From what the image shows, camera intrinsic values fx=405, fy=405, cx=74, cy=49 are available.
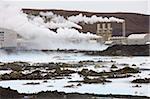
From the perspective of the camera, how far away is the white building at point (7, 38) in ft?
14.0

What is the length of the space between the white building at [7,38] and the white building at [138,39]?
3.94 ft

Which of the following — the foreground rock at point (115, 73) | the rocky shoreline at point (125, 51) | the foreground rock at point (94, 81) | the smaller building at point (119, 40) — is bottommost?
the foreground rock at point (94, 81)

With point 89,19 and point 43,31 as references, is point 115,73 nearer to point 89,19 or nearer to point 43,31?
point 89,19

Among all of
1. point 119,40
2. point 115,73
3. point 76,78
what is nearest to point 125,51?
point 119,40

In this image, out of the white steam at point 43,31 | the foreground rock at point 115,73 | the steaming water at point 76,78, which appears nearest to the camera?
the steaming water at point 76,78

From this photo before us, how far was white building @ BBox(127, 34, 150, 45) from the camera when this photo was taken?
4.20 metres

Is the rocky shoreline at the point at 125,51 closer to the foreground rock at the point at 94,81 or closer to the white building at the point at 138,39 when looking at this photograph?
the white building at the point at 138,39

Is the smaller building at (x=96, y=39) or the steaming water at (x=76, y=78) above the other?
the smaller building at (x=96, y=39)

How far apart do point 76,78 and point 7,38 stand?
2.78 feet

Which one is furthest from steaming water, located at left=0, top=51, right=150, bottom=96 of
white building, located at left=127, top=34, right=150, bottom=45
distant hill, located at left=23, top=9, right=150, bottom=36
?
distant hill, located at left=23, top=9, right=150, bottom=36

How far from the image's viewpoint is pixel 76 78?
13.6 feet

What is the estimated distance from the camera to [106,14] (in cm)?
430

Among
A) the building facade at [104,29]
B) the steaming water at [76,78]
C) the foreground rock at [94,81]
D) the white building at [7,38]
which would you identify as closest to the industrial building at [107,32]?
the building facade at [104,29]

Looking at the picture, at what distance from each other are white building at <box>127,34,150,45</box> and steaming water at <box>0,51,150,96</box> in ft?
0.54
